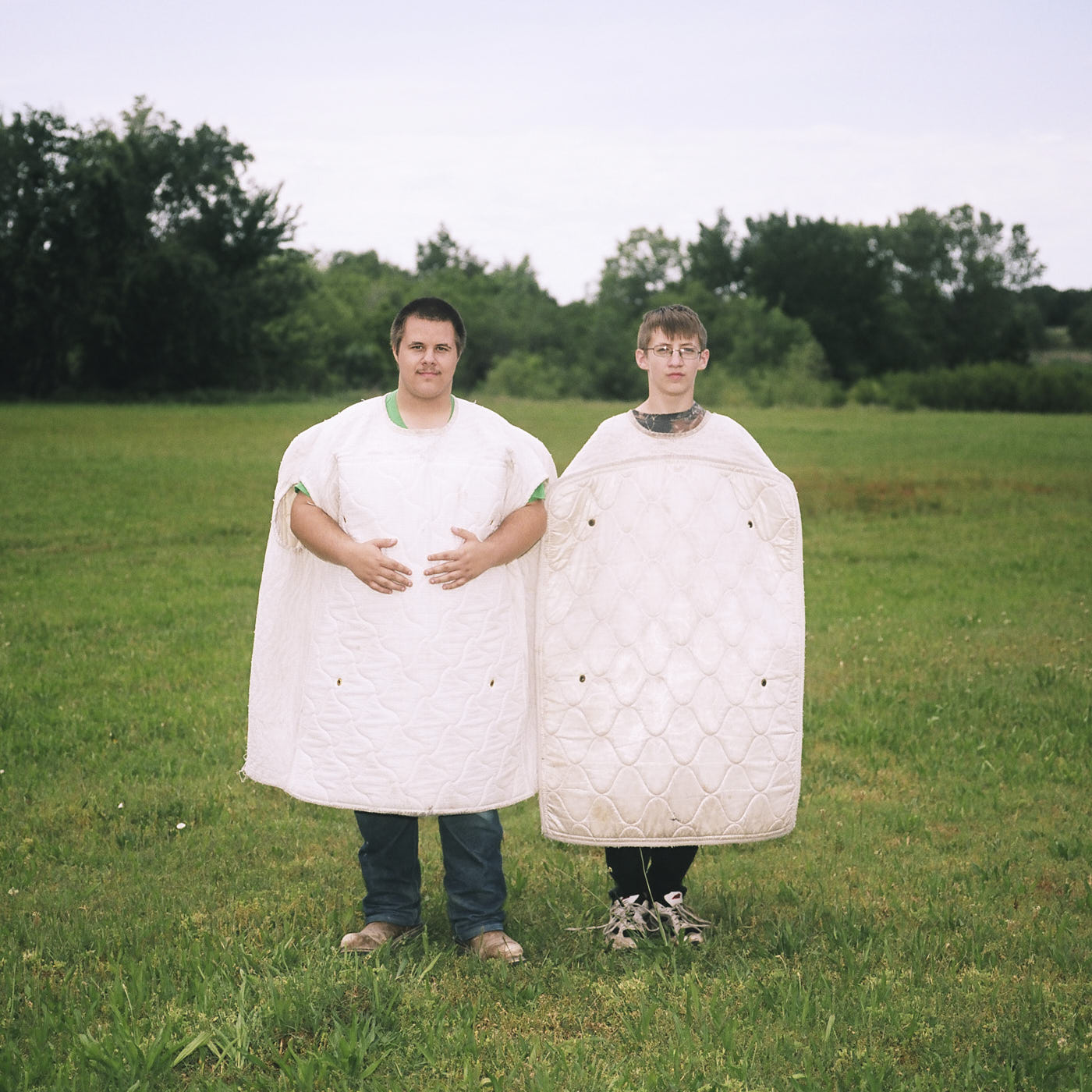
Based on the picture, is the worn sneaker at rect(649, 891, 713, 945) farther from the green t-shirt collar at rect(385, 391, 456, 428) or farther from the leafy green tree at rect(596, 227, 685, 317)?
the leafy green tree at rect(596, 227, 685, 317)

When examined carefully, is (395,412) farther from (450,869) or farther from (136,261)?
(136,261)

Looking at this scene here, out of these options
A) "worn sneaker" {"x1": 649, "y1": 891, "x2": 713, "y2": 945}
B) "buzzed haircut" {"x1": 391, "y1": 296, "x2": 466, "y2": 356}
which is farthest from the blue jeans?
"buzzed haircut" {"x1": 391, "y1": 296, "x2": 466, "y2": 356}

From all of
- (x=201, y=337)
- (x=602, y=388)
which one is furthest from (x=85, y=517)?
(x=602, y=388)

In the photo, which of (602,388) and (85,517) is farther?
(602,388)

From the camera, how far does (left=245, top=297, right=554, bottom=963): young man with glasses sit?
3.86 m

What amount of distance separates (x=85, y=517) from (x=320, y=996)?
13.0 metres

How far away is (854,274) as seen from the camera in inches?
3226

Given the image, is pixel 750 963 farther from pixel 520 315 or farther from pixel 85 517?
pixel 520 315

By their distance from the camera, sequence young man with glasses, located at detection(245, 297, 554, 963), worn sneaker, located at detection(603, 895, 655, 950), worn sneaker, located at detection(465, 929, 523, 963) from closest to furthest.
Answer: young man with glasses, located at detection(245, 297, 554, 963) < worn sneaker, located at detection(465, 929, 523, 963) < worn sneaker, located at detection(603, 895, 655, 950)

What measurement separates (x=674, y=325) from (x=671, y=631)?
0.97 meters

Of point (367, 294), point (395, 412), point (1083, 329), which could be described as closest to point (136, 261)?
point (367, 294)

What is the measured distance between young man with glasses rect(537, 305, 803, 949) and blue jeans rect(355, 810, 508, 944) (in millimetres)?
248

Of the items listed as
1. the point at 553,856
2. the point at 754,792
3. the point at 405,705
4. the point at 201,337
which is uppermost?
the point at 201,337

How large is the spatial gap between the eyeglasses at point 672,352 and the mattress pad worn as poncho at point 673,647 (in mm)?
235
